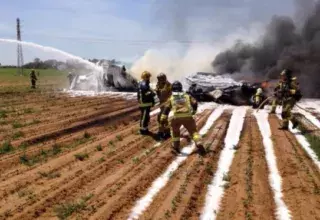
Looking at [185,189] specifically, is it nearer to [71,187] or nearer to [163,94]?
[71,187]

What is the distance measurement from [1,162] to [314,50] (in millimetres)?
23765

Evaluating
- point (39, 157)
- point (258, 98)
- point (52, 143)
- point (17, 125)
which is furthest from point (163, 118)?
point (258, 98)

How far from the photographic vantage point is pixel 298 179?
7.86 m

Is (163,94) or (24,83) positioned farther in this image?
(24,83)

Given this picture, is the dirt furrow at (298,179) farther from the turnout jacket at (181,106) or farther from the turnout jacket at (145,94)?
the turnout jacket at (145,94)

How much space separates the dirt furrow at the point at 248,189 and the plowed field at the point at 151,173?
0.6 inches

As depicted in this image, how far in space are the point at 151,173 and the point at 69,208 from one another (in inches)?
89.8

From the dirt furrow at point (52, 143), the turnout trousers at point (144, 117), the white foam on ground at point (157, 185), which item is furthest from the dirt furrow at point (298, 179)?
the dirt furrow at point (52, 143)

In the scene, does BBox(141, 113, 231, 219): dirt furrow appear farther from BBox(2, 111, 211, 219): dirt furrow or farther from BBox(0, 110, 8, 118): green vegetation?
BBox(0, 110, 8, 118): green vegetation

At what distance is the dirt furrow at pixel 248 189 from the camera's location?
6.23 metres

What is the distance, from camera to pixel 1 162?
28.3 feet

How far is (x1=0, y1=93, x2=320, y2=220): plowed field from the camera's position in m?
6.25

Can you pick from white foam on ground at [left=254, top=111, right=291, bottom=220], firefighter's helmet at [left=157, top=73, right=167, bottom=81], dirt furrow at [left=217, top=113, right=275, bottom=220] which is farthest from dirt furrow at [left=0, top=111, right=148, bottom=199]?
white foam on ground at [left=254, top=111, right=291, bottom=220]

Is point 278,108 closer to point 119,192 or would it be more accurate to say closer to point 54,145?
point 54,145
